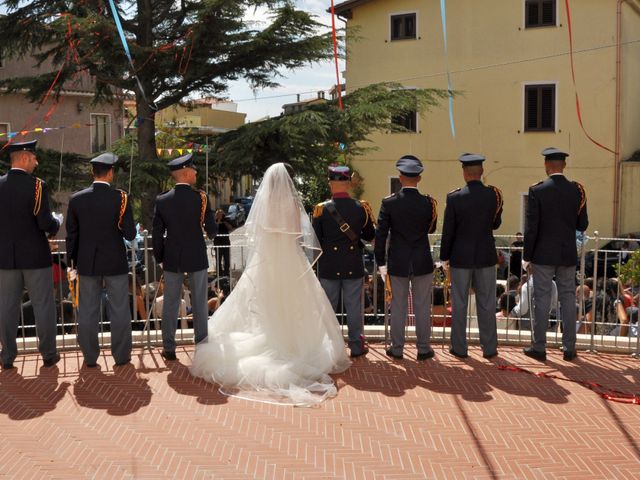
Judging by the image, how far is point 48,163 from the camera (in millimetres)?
16359

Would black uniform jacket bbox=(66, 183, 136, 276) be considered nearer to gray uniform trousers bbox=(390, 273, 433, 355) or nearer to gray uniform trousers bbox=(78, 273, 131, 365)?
gray uniform trousers bbox=(78, 273, 131, 365)

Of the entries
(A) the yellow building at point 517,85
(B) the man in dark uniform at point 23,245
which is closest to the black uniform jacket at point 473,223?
(B) the man in dark uniform at point 23,245

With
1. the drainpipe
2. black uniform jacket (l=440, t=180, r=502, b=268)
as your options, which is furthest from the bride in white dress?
the drainpipe

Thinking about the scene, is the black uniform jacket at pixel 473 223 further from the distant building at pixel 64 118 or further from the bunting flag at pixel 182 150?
the distant building at pixel 64 118

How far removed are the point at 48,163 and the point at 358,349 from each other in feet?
35.6

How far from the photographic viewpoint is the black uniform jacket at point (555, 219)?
737 centimetres

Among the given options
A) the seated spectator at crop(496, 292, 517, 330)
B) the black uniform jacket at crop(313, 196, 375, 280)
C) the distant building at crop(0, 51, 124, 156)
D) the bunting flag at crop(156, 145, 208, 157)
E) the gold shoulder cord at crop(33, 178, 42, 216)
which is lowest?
the seated spectator at crop(496, 292, 517, 330)

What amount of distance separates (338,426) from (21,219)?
11.4ft

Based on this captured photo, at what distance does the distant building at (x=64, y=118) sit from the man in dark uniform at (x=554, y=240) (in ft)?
61.5

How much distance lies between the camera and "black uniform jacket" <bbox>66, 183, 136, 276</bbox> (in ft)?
23.3

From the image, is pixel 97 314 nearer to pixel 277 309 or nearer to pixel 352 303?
pixel 277 309

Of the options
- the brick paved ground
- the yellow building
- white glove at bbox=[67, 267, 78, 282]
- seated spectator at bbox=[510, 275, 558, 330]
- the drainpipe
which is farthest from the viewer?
the yellow building

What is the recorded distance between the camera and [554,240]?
24.3 ft

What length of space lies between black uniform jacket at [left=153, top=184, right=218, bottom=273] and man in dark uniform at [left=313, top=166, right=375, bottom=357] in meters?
1.07
